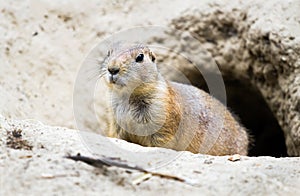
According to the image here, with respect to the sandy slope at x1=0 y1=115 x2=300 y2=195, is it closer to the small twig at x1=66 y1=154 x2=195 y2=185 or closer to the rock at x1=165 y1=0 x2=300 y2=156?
the small twig at x1=66 y1=154 x2=195 y2=185

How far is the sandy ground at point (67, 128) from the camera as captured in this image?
2.94 m

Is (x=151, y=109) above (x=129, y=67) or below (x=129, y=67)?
below

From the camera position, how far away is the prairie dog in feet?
14.2

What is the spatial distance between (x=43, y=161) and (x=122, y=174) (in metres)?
0.50

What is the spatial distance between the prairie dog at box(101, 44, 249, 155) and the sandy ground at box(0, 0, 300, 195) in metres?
0.73

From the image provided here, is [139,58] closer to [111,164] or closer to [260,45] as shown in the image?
[111,164]

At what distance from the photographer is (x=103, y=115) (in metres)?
6.03

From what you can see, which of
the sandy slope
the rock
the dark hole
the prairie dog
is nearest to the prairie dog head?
the prairie dog

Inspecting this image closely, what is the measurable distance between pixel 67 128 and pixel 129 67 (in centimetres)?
76

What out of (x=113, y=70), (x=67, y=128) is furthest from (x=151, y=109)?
(x=67, y=128)

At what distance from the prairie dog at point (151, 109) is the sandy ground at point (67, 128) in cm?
73

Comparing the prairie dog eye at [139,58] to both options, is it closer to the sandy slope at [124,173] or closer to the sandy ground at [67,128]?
the sandy ground at [67,128]

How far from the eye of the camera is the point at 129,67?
4277mm

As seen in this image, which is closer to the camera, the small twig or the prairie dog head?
the small twig
